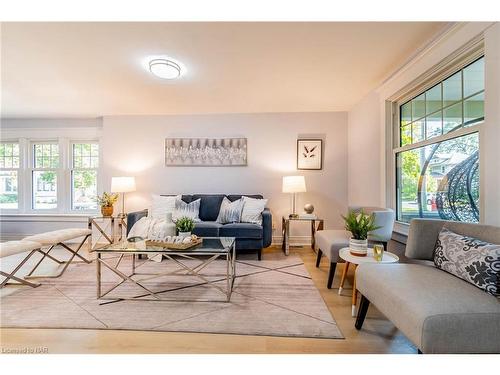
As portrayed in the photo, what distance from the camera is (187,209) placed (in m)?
3.49

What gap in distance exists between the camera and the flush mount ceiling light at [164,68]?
2.36 m

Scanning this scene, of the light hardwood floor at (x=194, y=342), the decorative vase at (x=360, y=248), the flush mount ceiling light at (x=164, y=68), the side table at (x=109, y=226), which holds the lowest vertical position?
the light hardwood floor at (x=194, y=342)

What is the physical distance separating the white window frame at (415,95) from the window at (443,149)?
0.02 metres

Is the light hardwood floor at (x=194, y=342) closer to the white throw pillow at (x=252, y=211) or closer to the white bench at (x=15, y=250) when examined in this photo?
the white bench at (x=15, y=250)

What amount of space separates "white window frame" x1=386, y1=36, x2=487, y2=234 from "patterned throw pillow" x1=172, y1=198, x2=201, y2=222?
261 centimetres

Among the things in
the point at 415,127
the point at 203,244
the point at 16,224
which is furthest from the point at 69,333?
the point at 16,224

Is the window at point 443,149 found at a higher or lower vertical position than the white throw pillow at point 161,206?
higher

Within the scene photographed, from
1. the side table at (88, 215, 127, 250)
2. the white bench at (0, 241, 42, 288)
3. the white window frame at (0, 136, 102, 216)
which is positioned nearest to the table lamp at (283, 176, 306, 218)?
the side table at (88, 215, 127, 250)

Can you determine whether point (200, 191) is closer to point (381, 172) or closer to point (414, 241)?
point (381, 172)

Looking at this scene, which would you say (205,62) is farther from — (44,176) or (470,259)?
(44,176)

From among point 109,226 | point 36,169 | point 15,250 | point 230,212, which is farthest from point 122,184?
point 36,169

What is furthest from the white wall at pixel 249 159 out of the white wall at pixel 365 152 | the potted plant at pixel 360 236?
the potted plant at pixel 360 236

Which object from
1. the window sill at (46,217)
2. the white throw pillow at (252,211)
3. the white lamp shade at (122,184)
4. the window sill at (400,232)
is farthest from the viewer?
the window sill at (46,217)

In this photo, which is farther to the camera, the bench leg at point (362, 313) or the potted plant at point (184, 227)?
the potted plant at point (184, 227)
